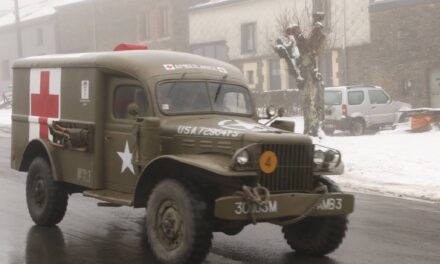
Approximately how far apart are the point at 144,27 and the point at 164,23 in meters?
2.71

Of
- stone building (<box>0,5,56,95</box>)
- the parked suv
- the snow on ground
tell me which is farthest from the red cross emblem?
stone building (<box>0,5,56,95</box>)

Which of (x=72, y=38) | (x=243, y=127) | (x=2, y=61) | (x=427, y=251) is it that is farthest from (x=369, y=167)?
(x=2, y=61)

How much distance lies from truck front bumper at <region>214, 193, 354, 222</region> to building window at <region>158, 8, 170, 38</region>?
137ft

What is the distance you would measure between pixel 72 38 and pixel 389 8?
30899mm

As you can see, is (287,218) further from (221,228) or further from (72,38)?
(72,38)

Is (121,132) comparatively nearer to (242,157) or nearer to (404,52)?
(242,157)

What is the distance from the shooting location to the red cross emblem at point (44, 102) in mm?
9039

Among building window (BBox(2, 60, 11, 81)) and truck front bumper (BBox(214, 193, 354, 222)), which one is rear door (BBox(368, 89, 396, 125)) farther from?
building window (BBox(2, 60, 11, 81))

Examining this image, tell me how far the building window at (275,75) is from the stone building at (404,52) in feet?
18.9

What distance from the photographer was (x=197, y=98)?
7855 mm

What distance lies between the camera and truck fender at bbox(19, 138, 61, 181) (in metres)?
8.83

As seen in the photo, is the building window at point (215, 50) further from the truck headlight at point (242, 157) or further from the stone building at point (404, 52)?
the truck headlight at point (242, 157)

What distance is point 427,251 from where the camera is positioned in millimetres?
7727

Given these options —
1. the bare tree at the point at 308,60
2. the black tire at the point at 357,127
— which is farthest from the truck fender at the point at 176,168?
the black tire at the point at 357,127
